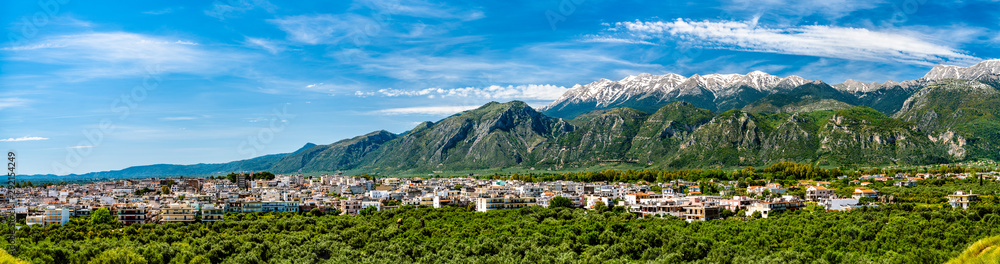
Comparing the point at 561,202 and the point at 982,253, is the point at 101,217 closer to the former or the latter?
the point at 561,202

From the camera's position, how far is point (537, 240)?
57438 millimetres

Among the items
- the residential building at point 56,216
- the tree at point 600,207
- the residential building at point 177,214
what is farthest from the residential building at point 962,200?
the residential building at point 56,216

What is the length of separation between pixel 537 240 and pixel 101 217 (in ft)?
190

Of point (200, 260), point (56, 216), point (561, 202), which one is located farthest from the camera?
point (561, 202)

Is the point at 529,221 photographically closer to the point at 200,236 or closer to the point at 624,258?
the point at 624,258

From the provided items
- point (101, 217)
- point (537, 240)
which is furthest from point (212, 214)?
point (537, 240)

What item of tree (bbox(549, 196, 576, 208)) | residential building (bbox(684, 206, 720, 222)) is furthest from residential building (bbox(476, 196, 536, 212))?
residential building (bbox(684, 206, 720, 222))

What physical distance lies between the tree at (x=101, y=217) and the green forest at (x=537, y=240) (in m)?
1.25

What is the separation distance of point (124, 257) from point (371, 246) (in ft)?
61.8

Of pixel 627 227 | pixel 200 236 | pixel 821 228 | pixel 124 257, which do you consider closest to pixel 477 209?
pixel 627 227

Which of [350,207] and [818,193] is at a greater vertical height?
[350,207]

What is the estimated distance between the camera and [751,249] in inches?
2028

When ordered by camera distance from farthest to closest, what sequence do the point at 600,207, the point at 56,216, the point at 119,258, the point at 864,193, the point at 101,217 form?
1. the point at 864,193
2. the point at 600,207
3. the point at 101,217
4. the point at 56,216
5. the point at 119,258

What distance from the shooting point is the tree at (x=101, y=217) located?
78.5 m
